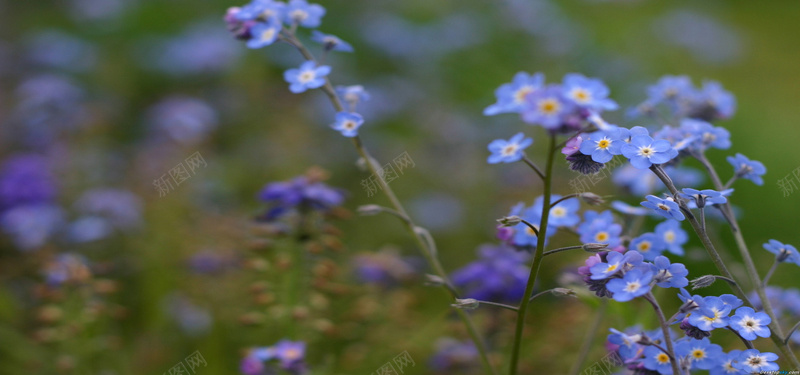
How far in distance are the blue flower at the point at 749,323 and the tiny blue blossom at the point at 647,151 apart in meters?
0.29

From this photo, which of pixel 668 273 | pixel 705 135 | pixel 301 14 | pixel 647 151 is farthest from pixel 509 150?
pixel 301 14

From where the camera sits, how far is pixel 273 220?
1825 millimetres

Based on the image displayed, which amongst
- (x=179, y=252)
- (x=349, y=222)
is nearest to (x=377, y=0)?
(x=349, y=222)

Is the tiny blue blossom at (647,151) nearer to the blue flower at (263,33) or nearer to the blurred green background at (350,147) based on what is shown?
the blurred green background at (350,147)

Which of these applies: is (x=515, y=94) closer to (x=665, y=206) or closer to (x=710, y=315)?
(x=665, y=206)

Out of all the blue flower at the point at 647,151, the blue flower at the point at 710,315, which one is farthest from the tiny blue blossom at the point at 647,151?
the blue flower at the point at 710,315

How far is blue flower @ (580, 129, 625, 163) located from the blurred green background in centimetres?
66

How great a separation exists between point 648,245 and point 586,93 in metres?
0.46

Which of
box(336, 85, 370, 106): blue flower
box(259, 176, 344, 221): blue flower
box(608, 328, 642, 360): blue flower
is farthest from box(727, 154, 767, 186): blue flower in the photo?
box(259, 176, 344, 221): blue flower

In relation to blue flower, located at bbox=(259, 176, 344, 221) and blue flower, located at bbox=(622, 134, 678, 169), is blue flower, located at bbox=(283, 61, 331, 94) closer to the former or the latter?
blue flower, located at bbox=(259, 176, 344, 221)

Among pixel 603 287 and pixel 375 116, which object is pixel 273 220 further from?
pixel 375 116

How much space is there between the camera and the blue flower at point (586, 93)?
41.2 inches

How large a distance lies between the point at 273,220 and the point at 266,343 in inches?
24.4

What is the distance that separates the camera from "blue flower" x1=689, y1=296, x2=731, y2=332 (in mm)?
1096
